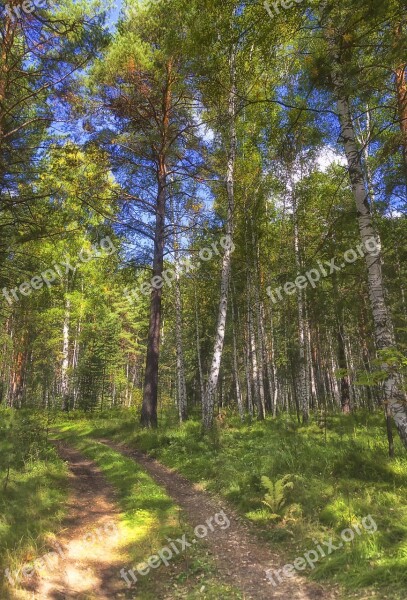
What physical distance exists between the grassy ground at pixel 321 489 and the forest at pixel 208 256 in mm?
41

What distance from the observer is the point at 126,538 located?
21.4 feet

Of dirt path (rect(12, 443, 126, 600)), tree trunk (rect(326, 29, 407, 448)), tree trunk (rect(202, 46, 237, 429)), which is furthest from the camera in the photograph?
tree trunk (rect(202, 46, 237, 429))

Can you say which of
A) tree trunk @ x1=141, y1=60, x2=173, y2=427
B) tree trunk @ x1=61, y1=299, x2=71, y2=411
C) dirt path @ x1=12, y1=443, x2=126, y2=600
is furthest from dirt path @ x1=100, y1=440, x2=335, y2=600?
tree trunk @ x1=61, y1=299, x2=71, y2=411

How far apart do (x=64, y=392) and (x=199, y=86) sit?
21.8m

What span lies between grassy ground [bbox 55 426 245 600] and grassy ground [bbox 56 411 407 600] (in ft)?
4.01

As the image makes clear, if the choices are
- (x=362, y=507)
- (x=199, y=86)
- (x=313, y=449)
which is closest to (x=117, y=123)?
(x=199, y=86)

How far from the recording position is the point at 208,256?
20.0 metres

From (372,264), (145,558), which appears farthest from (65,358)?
(372,264)

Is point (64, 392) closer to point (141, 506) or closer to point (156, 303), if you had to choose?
point (156, 303)

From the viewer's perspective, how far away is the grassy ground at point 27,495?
5.52 m

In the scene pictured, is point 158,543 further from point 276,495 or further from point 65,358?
point 65,358

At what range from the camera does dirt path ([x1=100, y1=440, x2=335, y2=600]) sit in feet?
16.7

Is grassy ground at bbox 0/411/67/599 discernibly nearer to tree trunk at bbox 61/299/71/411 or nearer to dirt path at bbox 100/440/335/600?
dirt path at bbox 100/440/335/600

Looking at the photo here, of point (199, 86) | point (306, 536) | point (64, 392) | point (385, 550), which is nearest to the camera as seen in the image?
point (385, 550)
